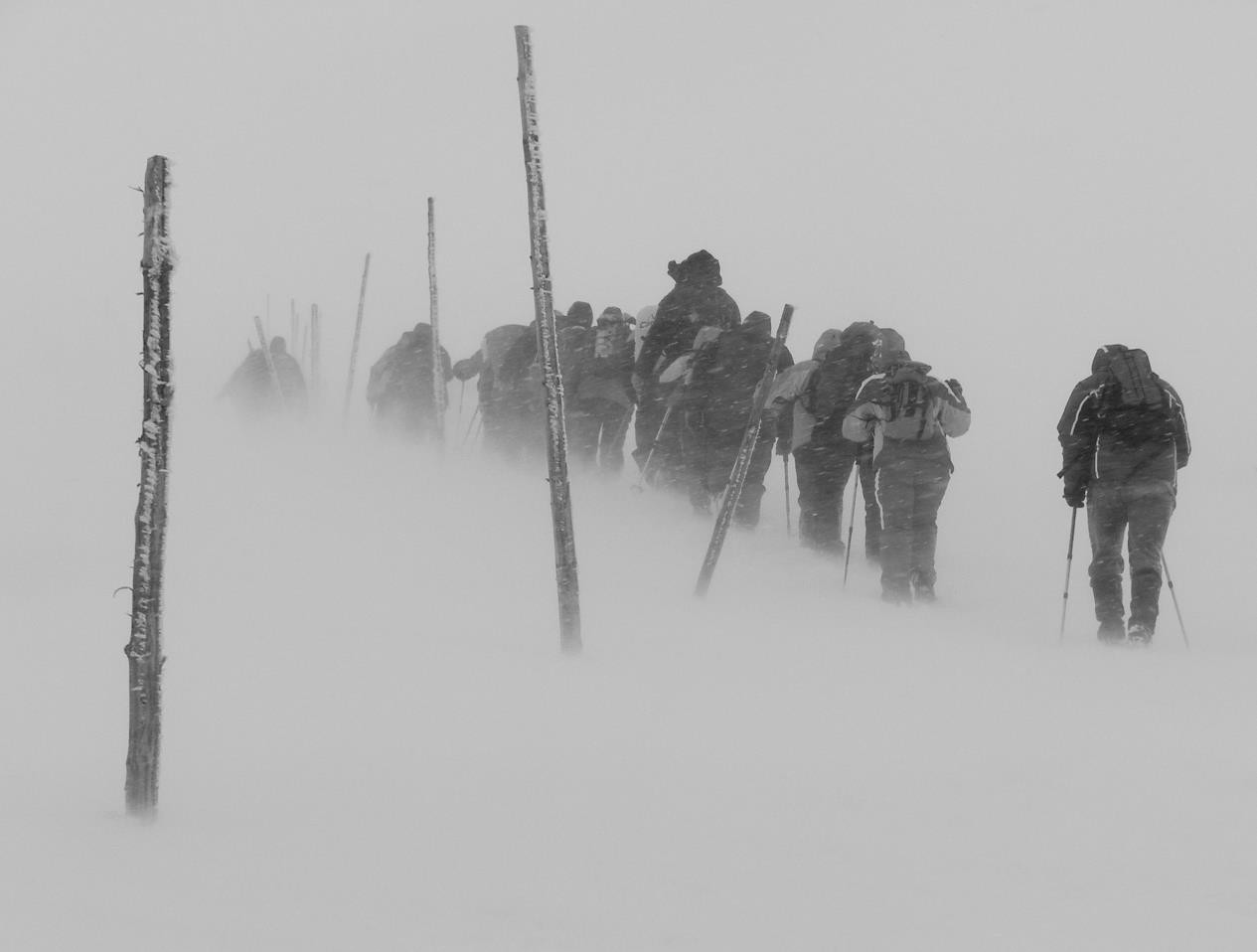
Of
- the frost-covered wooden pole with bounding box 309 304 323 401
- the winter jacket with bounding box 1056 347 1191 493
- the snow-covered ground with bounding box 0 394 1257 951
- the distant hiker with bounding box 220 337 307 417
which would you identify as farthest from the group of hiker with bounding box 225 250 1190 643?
the frost-covered wooden pole with bounding box 309 304 323 401

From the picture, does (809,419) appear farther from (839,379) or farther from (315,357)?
(315,357)

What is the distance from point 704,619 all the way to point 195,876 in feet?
16.2

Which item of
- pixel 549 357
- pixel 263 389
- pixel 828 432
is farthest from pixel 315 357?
pixel 549 357

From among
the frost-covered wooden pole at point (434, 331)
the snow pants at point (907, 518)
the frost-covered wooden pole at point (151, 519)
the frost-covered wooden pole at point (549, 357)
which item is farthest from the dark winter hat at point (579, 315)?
the frost-covered wooden pole at point (151, 519)

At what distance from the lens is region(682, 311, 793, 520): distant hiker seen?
12008mm

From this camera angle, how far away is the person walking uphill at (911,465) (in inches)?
376

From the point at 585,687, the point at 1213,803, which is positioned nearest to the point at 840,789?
the point at 1213,803

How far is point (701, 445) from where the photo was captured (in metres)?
12.4

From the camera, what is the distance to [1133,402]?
7.86 meters

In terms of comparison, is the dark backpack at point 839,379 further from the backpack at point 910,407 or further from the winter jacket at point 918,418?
the backpack at point 910,407

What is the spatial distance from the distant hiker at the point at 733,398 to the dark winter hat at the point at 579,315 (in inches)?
98.2

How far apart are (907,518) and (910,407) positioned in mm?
807

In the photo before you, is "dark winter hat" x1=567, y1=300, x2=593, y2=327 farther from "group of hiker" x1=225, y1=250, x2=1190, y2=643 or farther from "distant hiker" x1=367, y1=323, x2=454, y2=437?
"distant hiker" x1=367, y1=323, x2=454, y2=437

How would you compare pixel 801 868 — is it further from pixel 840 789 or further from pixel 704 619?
pixel 704 619
